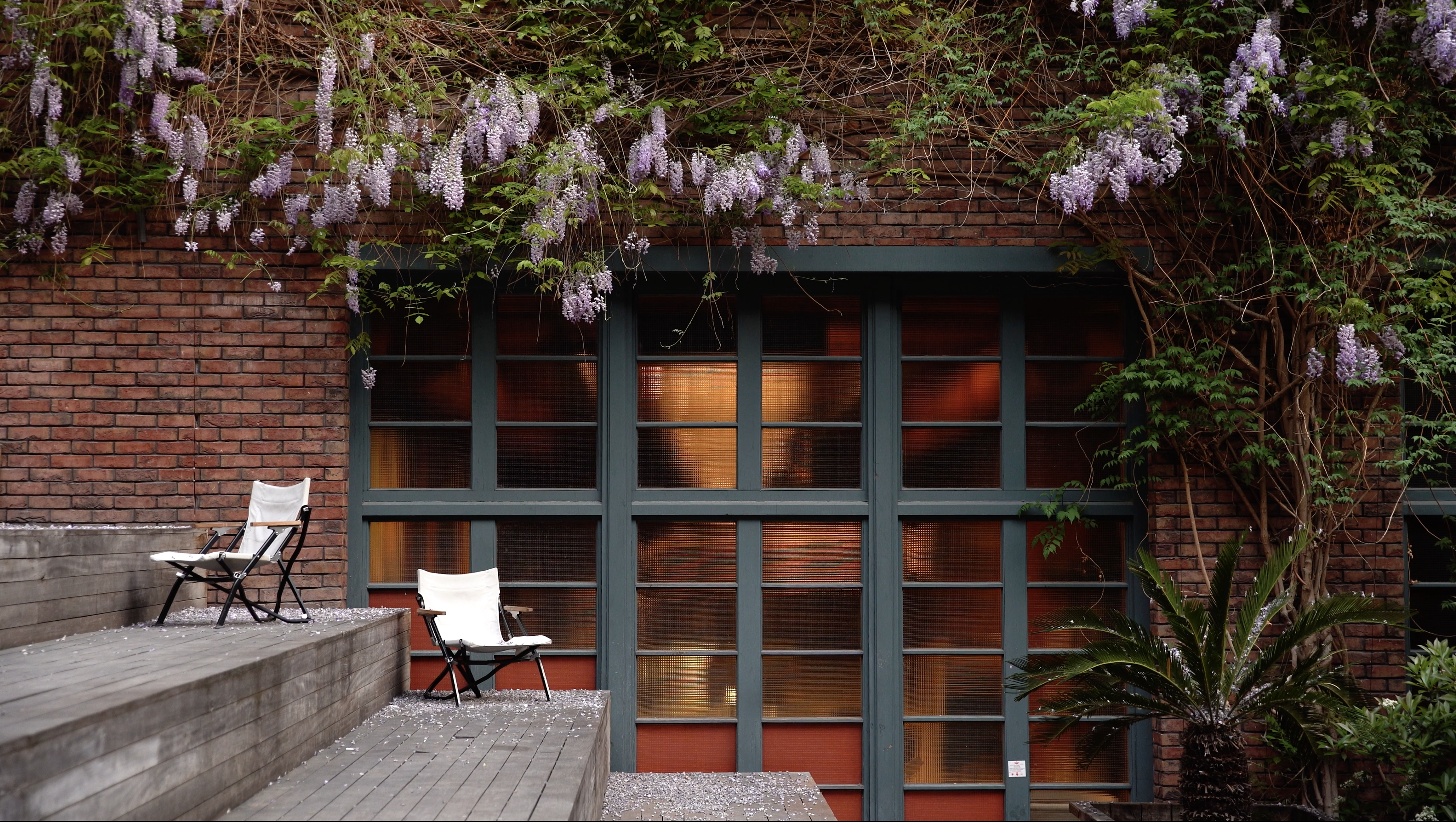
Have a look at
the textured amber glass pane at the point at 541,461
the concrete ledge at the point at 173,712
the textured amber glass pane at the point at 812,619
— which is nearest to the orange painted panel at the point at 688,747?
the textured amber glass pane at the point at 812,619

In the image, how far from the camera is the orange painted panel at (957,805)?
5.95 meters

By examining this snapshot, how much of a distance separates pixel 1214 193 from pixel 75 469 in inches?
238

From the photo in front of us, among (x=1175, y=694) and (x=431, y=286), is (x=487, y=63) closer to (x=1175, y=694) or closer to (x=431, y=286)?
(x=431, y=286)

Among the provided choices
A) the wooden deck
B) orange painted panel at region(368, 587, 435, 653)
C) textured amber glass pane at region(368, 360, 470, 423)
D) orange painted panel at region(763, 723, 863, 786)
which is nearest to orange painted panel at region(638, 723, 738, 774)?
orange painted panel at region(763, 723, 863, 786)

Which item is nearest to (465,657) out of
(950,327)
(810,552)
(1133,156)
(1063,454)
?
(810,552)

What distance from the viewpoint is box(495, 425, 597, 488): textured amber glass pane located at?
611 centimetres

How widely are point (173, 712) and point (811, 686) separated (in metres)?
3.60

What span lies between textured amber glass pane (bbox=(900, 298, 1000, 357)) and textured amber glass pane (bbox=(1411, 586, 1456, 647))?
8.39 feet

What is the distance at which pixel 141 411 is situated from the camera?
19.1ft

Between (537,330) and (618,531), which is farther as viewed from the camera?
(537,330)

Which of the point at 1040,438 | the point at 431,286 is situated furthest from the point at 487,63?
the point at 1040,438

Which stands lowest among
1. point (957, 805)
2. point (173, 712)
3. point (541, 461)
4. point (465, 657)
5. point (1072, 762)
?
point (957, 805)

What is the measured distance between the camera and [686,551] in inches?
240

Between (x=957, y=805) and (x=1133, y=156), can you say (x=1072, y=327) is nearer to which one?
(x=1133, y=156)
